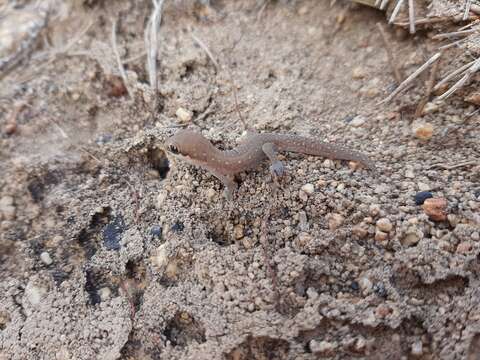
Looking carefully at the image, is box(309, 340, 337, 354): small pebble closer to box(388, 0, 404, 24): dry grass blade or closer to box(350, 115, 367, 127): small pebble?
box(350, 115, 367, 127): small pebble

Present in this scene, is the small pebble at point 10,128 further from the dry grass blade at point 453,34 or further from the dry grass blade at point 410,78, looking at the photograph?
the dry grass blade at point 453,34

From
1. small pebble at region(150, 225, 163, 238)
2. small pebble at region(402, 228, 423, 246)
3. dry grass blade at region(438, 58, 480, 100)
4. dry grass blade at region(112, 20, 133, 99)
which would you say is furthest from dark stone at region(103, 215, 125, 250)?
dry grass blade at region(438, 58, 480, 100)

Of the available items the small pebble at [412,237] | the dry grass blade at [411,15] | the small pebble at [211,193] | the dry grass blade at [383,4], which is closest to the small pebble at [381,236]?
the small pebble at [412,237]

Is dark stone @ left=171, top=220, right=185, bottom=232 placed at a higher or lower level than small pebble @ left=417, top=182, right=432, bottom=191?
lower

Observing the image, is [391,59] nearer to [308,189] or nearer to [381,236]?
[308,189]

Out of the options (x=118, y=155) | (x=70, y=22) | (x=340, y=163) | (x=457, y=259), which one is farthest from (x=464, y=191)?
(x=70, y=22)

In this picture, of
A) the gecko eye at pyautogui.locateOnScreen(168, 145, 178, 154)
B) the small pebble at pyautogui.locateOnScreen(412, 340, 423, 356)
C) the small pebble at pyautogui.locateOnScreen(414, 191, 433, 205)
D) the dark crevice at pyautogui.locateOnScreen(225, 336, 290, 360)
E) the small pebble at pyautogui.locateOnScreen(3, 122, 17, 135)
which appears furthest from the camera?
the small pebble at pyautogui.locateOnScreen(3, 122, 17, 135)

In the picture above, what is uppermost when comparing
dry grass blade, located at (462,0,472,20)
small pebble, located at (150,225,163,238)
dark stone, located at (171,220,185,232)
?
dry grass blade, located at (462,0,472,20)
